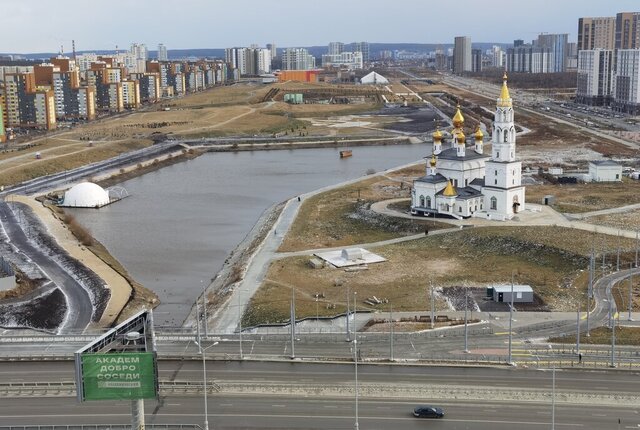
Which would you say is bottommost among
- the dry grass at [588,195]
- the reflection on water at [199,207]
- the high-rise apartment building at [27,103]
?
the reflection on water at [199,207]

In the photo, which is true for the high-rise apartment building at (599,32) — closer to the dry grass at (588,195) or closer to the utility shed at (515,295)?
the dry grass at (588,195)

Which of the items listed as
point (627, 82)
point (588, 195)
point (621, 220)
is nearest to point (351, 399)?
point (621, 220)

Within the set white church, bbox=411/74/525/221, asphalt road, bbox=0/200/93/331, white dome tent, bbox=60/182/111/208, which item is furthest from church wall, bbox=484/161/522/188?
white dome tent, bbox=60/182/111/208

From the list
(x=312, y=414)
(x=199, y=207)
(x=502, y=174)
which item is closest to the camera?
(x=312, y=414)

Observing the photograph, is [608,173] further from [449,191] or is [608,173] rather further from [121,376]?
[121,376]

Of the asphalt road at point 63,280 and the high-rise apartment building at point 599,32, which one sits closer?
the asphalt road at point 63,280

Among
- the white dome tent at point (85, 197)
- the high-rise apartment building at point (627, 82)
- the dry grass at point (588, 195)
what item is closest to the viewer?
the dry grass at point (588, 195)

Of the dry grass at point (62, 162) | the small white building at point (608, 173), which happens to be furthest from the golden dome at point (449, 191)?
the dry grass at point (62, 162)

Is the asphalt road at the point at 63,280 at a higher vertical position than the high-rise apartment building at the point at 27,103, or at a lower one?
lower
